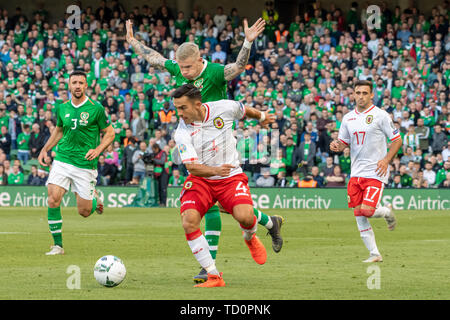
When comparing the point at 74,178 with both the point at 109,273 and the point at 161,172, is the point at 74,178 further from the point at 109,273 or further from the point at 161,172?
the point at 161,172

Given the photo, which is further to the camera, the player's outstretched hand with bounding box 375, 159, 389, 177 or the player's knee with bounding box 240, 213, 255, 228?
the player's outstretched hand with bounding box 375, 159, 389, 177

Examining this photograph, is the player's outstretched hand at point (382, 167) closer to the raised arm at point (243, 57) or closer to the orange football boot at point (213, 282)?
the raised arm at point (243, 57)

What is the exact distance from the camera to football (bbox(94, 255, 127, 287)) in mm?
8586

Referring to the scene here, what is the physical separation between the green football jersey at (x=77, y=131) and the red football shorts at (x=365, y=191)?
387cm

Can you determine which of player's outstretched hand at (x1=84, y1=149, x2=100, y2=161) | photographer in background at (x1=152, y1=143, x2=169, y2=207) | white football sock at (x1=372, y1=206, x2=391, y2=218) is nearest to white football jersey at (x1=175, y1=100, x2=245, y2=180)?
white football sock at (x1=372, y1=206, x2=391, y2=218)

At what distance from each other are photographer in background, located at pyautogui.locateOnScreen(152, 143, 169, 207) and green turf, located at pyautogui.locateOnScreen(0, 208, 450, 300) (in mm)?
6612

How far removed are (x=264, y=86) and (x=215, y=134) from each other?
2014 cm

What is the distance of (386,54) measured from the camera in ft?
97.2

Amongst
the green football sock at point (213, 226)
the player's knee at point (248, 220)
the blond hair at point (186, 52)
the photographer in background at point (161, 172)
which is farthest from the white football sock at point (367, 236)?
the photographer in background at point (161, 172)

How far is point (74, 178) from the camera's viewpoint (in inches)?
512

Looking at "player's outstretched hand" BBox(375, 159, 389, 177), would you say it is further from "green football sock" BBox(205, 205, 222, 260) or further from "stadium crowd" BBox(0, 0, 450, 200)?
"stadium crowd" BBox(0, 0, 450, 200)

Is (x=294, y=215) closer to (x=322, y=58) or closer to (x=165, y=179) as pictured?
(x=165, y=179)

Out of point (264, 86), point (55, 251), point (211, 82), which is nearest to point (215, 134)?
point (211, 82)

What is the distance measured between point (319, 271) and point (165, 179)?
17321 mm
